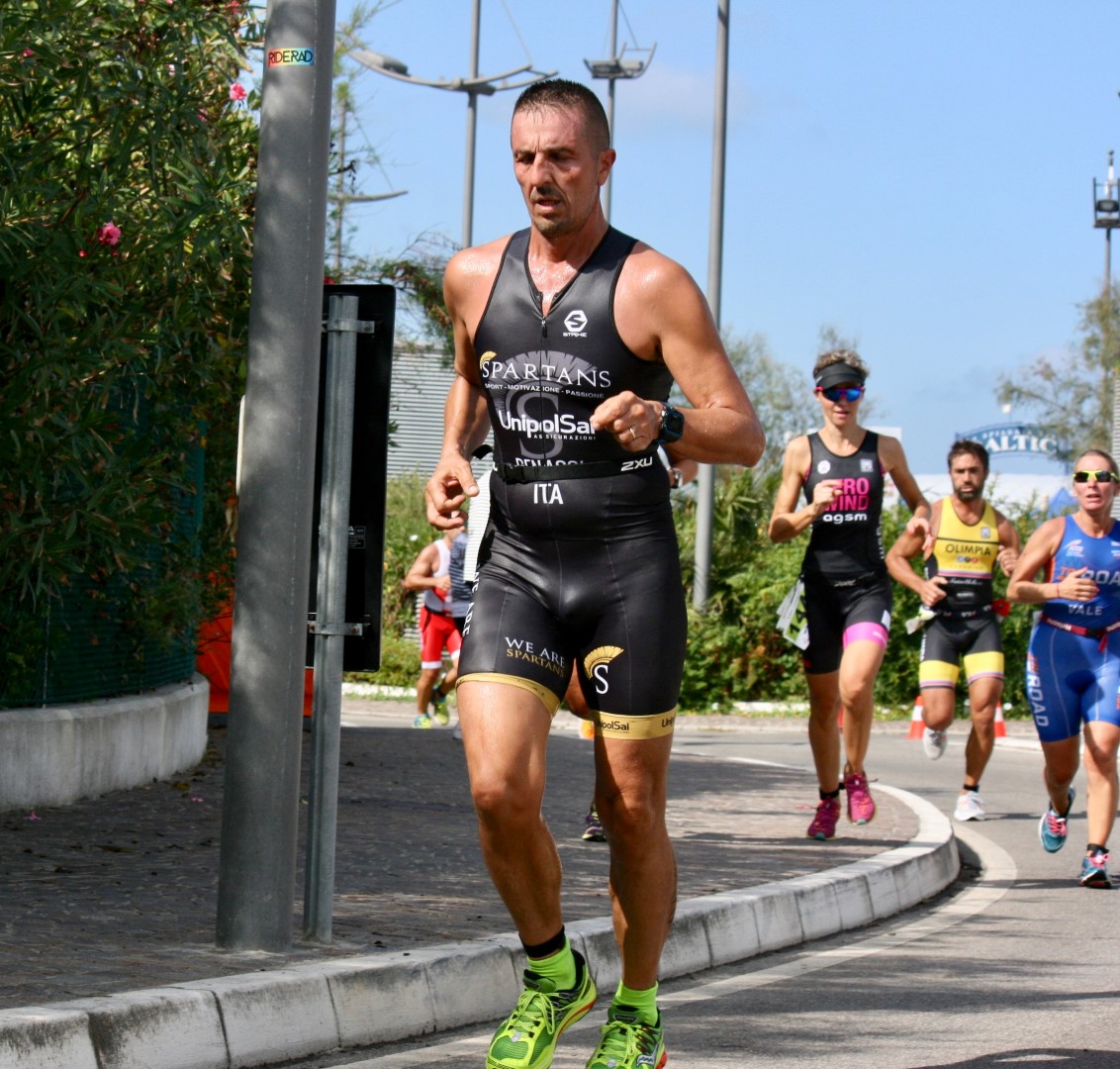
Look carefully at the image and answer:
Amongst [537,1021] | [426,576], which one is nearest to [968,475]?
[426,576]

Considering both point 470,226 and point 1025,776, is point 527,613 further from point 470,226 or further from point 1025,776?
point 470,226

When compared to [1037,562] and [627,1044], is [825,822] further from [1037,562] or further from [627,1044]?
[627,1044]

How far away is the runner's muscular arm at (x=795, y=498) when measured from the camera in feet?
31.9

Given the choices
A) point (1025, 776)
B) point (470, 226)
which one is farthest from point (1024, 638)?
point (470, 226)

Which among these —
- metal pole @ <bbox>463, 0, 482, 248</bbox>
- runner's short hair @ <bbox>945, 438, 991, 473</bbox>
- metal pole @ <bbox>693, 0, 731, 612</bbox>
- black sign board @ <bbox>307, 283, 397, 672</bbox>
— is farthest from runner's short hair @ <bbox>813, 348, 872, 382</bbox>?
metal pole @ <bbox>463, 0, 482, 248</bbox>

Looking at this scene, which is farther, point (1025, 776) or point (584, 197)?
point (1025, 776)

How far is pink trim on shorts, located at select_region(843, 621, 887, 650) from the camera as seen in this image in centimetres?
989

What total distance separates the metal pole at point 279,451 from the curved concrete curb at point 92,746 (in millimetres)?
3297

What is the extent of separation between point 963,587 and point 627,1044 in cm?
789

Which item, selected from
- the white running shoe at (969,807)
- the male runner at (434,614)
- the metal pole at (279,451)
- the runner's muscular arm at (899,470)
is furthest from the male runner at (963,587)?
the metal pole at (279,451)

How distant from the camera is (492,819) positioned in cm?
468

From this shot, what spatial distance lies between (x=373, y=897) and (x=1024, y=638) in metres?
16.0

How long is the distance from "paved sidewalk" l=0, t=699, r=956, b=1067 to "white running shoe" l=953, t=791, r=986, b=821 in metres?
0.42

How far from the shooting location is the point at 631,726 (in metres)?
4.80
